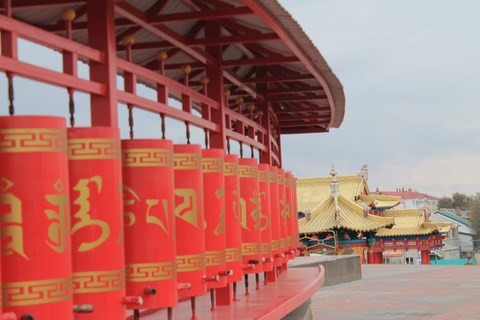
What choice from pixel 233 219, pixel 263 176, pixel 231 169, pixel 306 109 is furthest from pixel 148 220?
pixel 306 109

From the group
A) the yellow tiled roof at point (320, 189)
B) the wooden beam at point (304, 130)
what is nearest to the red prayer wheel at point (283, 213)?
the wooden beam at point (304, 130)

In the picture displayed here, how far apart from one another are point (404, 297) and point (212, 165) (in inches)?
599

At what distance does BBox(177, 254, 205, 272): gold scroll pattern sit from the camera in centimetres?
587

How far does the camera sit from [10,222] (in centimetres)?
406

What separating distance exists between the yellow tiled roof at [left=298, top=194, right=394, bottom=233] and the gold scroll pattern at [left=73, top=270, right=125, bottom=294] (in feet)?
102

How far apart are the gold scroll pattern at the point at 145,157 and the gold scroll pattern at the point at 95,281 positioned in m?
0.70

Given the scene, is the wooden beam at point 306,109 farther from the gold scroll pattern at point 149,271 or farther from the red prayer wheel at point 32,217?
the red prayer wheel at point 32,217

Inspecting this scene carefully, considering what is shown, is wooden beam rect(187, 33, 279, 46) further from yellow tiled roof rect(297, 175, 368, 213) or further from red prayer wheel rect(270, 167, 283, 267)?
yellow tiled roof rect(297, 175, 368, 213)

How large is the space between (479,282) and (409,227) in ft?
49.5

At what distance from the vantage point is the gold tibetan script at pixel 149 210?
515 cm

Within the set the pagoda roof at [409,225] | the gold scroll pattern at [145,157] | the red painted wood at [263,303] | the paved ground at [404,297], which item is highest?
the gold scroll pattern at [145,157]

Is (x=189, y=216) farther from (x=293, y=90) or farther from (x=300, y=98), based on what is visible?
(x=300, y=98)

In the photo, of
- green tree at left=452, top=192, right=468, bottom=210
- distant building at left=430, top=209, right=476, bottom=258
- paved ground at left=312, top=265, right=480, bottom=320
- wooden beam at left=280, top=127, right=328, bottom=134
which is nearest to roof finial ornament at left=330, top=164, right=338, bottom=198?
paved ground at left=312, top=265, right=480, bottom=320

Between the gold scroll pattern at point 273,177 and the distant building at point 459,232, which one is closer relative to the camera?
the gold scroll pattern at point 273,177
